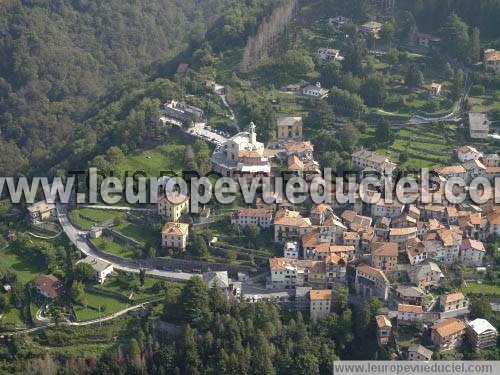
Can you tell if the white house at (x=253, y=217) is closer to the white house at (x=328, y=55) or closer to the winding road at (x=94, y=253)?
the winding road at (x=94, y=253)

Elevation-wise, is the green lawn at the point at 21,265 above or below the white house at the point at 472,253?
below

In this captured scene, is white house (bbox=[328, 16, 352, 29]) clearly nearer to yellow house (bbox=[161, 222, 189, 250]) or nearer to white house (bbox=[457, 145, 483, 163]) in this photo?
white house (bbox=[457, 145, 483, 163])

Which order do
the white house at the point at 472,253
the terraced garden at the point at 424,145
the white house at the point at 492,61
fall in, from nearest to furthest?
the white house at the point at 472,253, the terraced garden at the point at 424,145, the white house at the point at 492,61

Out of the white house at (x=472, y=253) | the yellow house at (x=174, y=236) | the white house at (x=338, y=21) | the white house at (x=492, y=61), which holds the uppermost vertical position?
the white house at (x=338, y=21)

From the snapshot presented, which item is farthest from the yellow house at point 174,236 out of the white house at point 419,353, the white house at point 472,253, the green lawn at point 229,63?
the green lawn at point 229,63

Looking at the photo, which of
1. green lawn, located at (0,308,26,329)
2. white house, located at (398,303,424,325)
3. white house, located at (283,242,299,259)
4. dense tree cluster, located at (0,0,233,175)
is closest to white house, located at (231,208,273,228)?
white house, located at (283,242,299,259)

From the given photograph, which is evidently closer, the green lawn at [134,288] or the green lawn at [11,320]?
the green lawn at [11,320]
